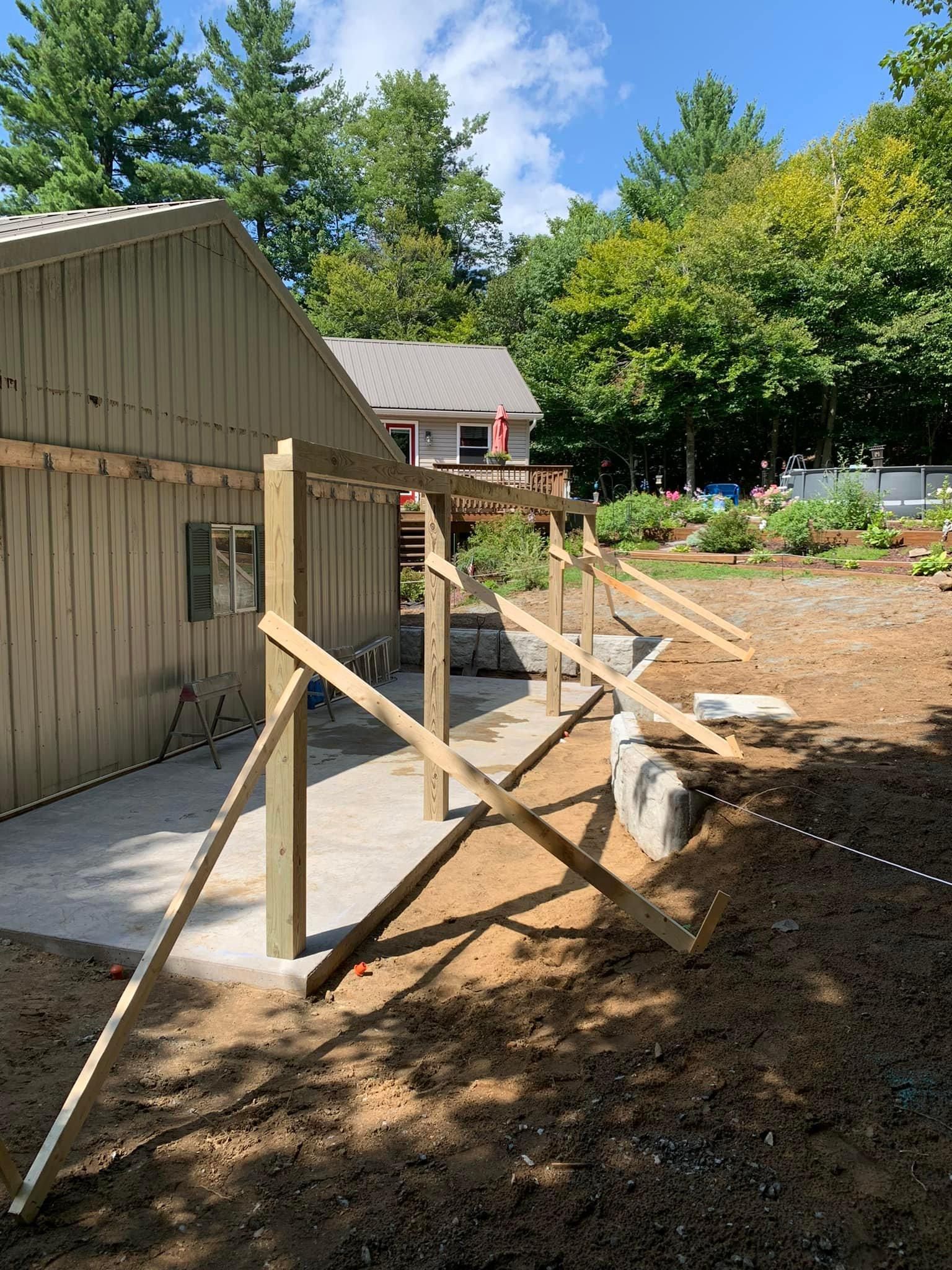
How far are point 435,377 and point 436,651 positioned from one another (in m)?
23.1

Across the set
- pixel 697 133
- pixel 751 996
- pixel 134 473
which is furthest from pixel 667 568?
pixel 697 133

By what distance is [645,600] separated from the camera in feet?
31.1

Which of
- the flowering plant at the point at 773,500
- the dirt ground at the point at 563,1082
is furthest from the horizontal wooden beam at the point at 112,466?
the flowering plant at the point at 773,500

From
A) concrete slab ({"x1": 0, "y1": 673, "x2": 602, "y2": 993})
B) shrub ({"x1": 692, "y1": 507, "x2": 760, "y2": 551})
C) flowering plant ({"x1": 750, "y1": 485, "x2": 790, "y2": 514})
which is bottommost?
concrete slab ({"x1": 0, "y1": 673, "x2": 602, "y2": 993})

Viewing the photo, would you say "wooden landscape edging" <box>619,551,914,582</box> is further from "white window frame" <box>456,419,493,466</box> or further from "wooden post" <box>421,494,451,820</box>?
"wooden post" <box>421,494,451,820</box>

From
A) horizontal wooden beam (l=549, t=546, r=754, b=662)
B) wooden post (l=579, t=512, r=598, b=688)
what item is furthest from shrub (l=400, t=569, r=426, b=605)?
horizontal wooden beam (l=549, t=546, r=754, b=662)

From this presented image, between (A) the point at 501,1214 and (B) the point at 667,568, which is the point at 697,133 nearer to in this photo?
(B) the point at 667,568

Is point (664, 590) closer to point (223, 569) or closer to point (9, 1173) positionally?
point (223, 569)

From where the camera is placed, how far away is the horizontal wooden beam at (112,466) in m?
5.89

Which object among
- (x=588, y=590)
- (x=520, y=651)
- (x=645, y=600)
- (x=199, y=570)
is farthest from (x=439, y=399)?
(x=199, y=570)

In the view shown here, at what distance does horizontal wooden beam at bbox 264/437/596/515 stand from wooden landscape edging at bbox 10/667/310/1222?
897mm

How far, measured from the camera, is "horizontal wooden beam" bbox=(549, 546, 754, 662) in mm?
8914

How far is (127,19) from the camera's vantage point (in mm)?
33281

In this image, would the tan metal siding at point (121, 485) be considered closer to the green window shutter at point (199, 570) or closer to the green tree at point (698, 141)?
the green window shutter at point (199, 570)
